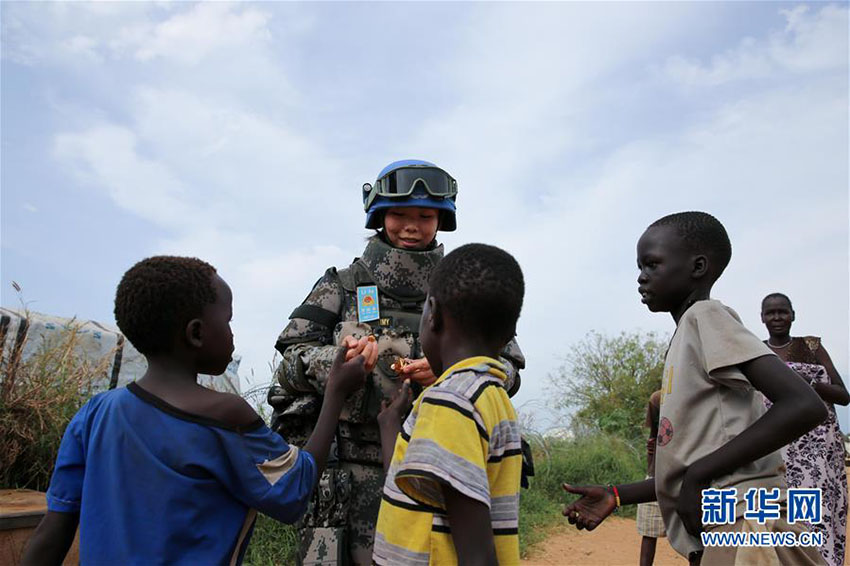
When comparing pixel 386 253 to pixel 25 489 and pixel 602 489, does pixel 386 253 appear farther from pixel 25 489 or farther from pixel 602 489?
pixel 25 489

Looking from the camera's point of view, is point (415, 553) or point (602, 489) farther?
point (602, 489)

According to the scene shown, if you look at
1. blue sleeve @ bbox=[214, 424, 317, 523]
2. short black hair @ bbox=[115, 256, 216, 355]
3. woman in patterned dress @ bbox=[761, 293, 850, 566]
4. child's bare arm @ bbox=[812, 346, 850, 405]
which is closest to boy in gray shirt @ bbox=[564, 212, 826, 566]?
blue sleeve @ bbox=[214, 424, 317, 523]

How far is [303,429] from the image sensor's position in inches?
111

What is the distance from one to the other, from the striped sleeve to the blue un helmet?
143 centimetres

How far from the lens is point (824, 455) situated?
4.95 m

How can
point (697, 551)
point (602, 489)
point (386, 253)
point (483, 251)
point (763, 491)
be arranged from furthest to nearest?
point (386, 253)
point (602, 489)
point (697, 551)
point (763, 491)
point (483, 251)

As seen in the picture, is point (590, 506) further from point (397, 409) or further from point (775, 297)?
point (775, 297)

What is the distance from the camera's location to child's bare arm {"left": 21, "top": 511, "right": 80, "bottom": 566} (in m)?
1.80

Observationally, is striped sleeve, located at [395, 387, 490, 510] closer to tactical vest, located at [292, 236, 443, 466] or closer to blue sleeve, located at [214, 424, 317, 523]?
blue sleeve, located at [214, 424, 317, 523]

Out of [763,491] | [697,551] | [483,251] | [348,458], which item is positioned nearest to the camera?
[483,251]

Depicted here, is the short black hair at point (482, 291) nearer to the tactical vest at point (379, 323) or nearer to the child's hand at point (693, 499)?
the child's hand at point (693, 499)

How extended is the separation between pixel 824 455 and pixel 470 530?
4.53 meters

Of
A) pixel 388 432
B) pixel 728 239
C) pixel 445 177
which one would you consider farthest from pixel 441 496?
pixel 445 177

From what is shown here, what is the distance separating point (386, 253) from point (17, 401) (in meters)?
3.07
